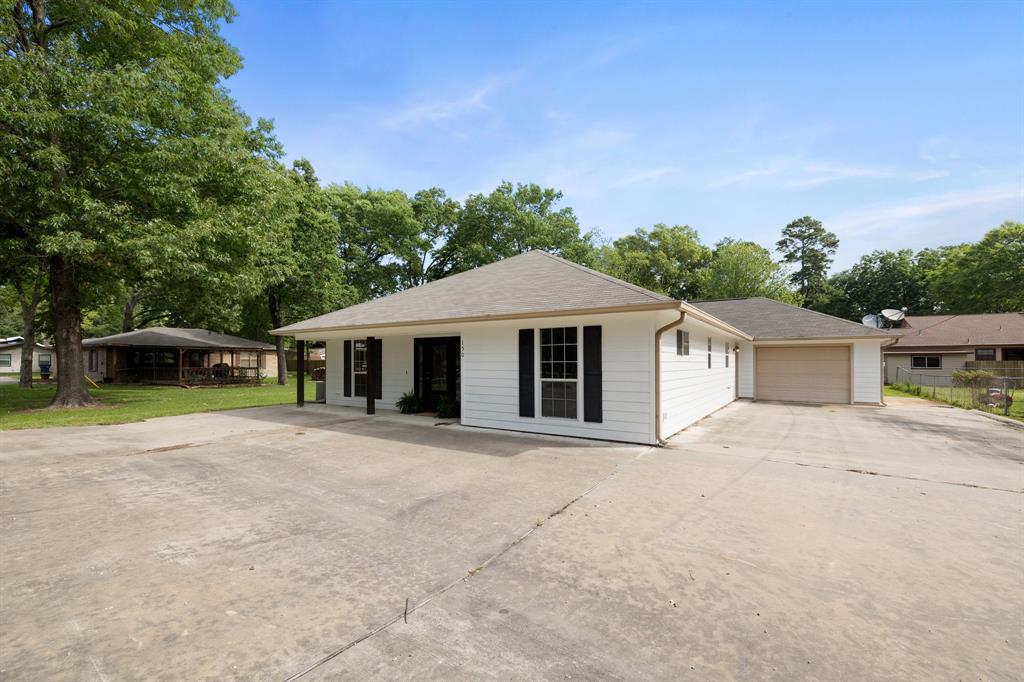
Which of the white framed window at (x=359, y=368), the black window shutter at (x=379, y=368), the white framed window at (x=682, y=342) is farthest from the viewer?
the white framed window at (x=359, y=368)

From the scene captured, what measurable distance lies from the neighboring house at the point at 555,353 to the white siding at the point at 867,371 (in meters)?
0.03

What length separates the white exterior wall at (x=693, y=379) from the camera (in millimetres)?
8253

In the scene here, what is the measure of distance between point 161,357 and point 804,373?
3257 centimetres

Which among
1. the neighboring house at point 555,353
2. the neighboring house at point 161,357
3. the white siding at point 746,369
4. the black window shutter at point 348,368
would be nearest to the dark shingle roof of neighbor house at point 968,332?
the white siding at point 746,369

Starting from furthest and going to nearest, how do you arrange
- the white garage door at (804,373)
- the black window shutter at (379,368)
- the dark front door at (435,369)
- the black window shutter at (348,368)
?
the white garage door at (804,373), the black window shutter at (348,368), the black window shutter at (379,368), the dark front door at (435,369)

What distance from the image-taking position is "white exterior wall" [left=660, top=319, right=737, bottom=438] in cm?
825

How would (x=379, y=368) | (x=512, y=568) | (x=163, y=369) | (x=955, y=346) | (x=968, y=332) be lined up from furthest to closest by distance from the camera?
1. (x=163, y=369)
2. (x=968, y=332)
3. (x=955, y=346)
4. (x=379, y=368)
5. (x=512, y=568)

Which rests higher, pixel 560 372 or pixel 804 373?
pixel 560 372

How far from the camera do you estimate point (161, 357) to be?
82.5 ft

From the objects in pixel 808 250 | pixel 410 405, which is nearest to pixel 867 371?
pixel 410 405

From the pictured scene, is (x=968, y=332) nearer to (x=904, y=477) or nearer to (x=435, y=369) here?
(x=904, y=477)

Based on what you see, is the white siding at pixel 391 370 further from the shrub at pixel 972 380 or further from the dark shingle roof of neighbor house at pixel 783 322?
the shrub at pixel 972 380

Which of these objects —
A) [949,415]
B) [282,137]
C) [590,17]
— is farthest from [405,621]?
[282,137]

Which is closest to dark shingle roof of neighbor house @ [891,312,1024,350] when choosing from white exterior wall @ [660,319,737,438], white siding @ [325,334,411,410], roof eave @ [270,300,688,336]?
white exterior wall @ [660,319,737,438]
